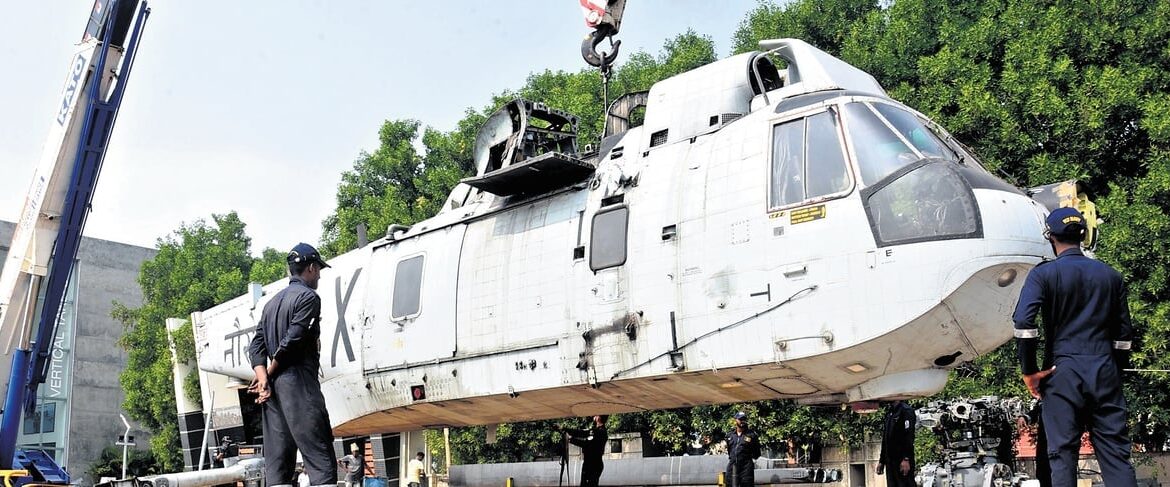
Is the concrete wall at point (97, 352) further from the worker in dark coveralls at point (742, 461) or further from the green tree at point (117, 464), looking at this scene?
the worker in dark coveralls at point (742, 461)

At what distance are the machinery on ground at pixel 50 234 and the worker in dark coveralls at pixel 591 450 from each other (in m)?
6.44

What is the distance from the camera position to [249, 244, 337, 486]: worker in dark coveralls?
641 cm

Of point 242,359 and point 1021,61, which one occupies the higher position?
point 1021,61

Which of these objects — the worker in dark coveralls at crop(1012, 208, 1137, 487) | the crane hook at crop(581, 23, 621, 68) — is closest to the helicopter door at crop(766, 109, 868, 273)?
the worker in dark coveralls at crop(1012, 208, 1137, 487)

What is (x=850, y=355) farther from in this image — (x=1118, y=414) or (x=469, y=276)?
(x=469, y=276)

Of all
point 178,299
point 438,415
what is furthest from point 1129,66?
point 178,299

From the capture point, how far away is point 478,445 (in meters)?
25.7

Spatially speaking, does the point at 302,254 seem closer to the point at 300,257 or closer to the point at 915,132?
the point at 300,257

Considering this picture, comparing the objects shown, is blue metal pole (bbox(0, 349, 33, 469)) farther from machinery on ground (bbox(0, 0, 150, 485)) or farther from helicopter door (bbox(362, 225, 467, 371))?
helicopter door (bbox(362, 225, 467, 371))

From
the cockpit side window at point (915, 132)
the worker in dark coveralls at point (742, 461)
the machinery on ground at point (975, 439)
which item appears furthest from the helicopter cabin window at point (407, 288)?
the machinery on ground at point (975, 439)

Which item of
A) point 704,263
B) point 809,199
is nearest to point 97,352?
point 704,263

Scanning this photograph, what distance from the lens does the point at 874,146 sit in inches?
332

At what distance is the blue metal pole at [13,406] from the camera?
12.0 metres

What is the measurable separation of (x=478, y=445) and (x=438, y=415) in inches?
566
